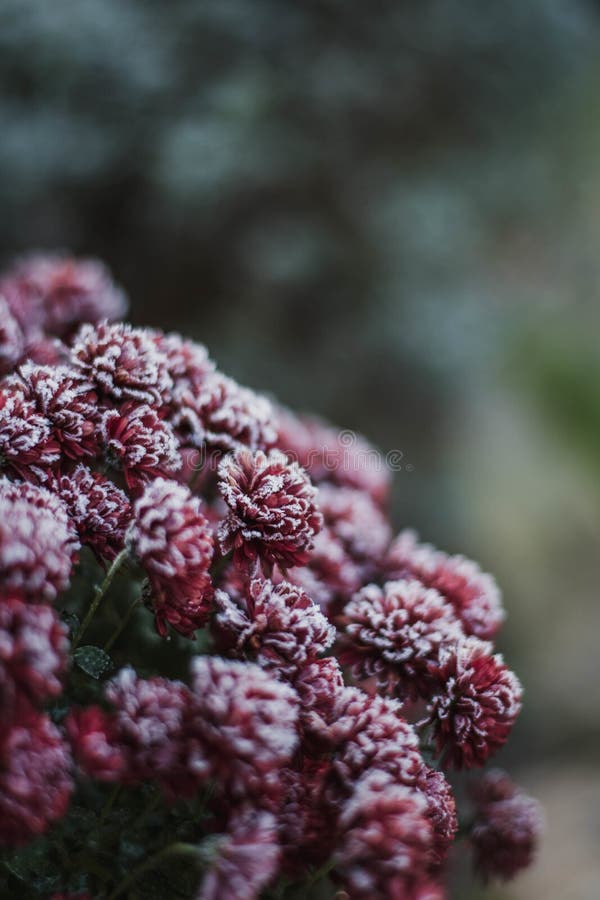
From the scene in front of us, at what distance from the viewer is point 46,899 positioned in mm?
665

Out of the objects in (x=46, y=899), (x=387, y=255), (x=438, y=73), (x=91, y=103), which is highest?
(x=438, y=73)

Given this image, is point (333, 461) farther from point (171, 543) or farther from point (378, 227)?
point (378, 227)

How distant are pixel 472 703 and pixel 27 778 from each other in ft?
1.17

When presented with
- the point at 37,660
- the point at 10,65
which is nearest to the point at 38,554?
the point at 37,660

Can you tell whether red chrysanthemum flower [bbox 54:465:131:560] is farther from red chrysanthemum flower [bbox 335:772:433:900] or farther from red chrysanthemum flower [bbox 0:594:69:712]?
red chrysanthemum flower [bbox 335:772:433:900]

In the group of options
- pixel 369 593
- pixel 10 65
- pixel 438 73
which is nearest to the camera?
pixel 369 593

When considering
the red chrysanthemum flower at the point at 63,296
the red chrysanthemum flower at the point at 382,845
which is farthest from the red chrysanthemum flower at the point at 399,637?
the red chrysanthemum flower at the point at 63,296

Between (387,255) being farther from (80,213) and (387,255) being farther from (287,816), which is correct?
(287,816)

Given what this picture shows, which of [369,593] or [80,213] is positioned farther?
[80,213]

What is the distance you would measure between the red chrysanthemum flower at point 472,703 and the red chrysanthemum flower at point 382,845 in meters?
0.13

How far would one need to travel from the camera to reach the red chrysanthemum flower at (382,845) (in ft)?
1.87

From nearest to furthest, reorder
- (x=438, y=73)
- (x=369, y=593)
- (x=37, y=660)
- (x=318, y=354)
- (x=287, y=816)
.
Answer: (x=37, y=660)
(x=287, y=816)
(x=369, y=593)
(x=318, y=354)
(x=438, y=73)

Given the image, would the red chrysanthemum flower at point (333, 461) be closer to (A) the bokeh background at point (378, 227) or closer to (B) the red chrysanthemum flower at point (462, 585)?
(B) the red chrysanthemum flower at point (462, 585)

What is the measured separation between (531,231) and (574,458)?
602mm
